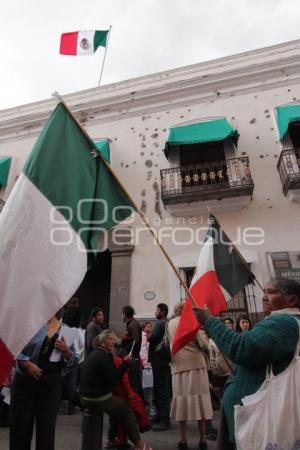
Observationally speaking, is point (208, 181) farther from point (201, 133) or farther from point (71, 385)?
point (71, 385)

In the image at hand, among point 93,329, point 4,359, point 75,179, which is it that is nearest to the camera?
point 4,359

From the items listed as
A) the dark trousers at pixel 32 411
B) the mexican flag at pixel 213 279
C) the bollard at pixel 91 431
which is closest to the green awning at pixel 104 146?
the mexican flag at pixel 213 279

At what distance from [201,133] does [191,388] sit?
22.4 ft

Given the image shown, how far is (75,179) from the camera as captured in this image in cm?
251

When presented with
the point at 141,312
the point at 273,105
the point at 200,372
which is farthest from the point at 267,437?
the point at 273,105

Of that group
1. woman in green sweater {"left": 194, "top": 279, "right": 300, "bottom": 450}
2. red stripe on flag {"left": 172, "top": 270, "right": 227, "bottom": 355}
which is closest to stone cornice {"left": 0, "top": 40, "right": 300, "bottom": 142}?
red stripe on flag {"left": 172, "top": 270, "right": 227, "bottom": 355}

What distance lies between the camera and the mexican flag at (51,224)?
1.91 meters

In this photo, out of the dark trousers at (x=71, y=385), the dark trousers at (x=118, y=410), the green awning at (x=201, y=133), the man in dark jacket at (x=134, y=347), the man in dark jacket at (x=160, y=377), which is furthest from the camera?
the green awning at (x=201, y=133)

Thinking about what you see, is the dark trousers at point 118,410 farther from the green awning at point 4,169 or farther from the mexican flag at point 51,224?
the green awning at point 4,169

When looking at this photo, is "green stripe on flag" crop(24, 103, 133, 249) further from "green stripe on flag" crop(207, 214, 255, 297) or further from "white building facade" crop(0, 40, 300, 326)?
"white building facade" crop(0, 40, 300, 326)

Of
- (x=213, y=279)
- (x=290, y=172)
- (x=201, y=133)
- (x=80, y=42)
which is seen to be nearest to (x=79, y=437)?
(x=213, y=279)

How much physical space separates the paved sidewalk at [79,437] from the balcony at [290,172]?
5456 mm

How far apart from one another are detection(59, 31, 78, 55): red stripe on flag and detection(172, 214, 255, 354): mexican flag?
8935mm

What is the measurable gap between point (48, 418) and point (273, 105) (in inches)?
368
